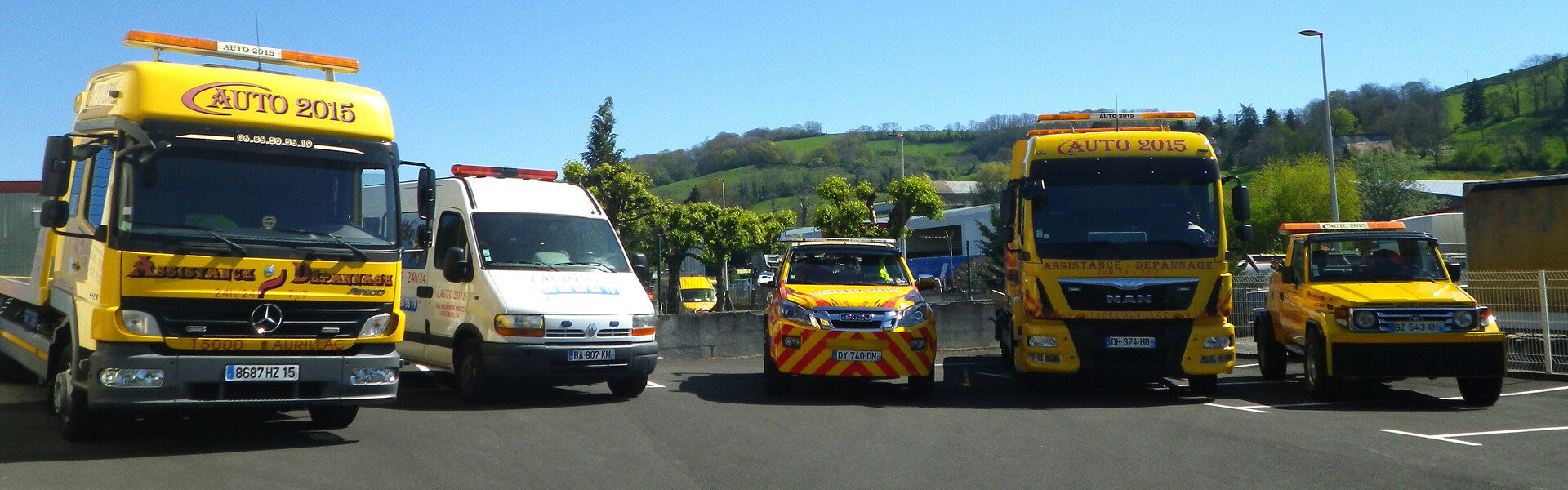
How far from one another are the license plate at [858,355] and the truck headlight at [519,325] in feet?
9.96

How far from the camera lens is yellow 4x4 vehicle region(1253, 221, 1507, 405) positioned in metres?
10.8

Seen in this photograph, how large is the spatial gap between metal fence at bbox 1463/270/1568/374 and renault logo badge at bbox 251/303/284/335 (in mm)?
13449

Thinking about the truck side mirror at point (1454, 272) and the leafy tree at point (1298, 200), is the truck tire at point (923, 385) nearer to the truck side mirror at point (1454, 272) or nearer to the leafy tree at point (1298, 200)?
the truck side mirror at point (1454, 272)

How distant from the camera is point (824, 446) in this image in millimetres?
8453

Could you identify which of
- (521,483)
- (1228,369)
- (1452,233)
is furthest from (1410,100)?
(521,483)

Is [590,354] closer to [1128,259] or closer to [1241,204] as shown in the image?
[1128,259]

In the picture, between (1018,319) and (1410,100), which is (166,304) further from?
(1410,100)

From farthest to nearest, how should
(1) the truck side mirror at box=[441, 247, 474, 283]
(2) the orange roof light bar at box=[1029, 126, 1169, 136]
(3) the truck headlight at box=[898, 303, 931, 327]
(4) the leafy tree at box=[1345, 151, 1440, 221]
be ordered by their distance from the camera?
1. (4) the leafy tree at box=[1345, 151, 1440, 221]
2. (2) the orange roof light bar at box=[1029, 126, 1169, 136]
3. (3) the truck headlight at box=[898, 303, 931, 327]
4. (1) the truck side mirror at box=[441, 247, 474, 283]

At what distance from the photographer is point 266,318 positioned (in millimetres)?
7992

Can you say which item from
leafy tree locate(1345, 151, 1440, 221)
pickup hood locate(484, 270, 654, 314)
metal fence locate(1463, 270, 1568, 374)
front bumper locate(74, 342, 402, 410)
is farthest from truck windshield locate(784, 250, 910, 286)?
leafy tree locate(1345, 151, 1440, 221)

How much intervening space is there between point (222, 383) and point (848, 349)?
599 centimetres

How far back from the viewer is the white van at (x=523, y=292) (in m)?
10.8

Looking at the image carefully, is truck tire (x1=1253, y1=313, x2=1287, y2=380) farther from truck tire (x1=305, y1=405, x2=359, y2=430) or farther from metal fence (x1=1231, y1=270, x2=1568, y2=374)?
truck tire (x1=305, y1=405, x2=359, y2=430)

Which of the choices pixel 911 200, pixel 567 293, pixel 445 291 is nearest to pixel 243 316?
pixel 567 293
